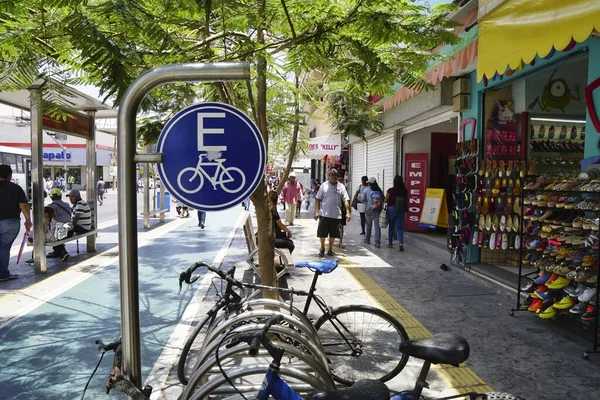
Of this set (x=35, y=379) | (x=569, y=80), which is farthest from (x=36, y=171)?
(x=569, y=80)

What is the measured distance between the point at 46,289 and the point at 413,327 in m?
5.53

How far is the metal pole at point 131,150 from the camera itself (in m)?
1.82

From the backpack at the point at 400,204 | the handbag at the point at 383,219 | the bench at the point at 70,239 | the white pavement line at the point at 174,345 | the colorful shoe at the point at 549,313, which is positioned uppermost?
the backpack at the point at 400,204

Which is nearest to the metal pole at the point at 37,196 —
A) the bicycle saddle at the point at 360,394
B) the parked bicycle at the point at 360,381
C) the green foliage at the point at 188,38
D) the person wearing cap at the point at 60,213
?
the person wearing cap at the point at 60,213

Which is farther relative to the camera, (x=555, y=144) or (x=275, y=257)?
(x=555, y=144)

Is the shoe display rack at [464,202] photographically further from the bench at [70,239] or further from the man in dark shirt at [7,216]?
the man in dark shirt at [7,216]

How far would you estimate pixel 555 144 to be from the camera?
26.7 ft

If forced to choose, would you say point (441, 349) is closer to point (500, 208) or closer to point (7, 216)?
→ point (500, 208)

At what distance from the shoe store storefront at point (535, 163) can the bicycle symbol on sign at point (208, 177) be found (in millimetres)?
3439

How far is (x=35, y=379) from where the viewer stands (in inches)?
157

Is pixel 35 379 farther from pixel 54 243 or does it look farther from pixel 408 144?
pixel 408 144

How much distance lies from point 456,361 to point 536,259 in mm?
3920

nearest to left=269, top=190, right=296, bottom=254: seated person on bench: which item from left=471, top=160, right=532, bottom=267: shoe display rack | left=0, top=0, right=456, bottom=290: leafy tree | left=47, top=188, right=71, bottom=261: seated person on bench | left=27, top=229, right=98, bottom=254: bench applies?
left=0, top=0, right=456, bottom=290: leafy tree

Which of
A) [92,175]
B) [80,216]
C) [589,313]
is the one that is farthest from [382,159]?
[589,313]
